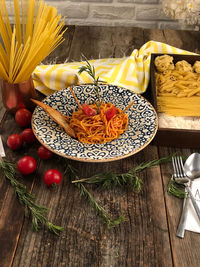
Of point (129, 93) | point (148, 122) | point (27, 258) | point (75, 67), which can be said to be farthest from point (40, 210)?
point (75, 67)

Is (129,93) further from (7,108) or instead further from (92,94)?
(7,108)

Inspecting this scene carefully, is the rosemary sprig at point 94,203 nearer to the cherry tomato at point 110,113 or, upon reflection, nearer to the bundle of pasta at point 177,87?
the cherry tomato at point 110,113

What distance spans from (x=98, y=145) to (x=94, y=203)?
0.18 meters

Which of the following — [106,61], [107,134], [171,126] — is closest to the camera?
[107,134]

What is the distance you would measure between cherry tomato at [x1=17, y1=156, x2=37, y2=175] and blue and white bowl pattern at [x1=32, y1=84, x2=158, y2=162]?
8cm

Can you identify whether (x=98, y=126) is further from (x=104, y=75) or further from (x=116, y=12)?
(x=116, y=12)

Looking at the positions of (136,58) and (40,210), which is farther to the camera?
(136,58)

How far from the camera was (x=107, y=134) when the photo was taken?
1059mm

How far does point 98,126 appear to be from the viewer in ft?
3.59

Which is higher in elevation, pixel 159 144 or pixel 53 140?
pixel 53 140

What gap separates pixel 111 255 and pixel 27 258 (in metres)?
0.21

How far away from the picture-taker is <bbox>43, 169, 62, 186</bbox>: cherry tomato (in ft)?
3.20

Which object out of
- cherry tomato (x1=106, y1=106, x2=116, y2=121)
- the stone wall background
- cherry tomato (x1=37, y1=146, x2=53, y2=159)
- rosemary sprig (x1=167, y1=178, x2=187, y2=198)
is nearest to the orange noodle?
cherry tomato (x1=106, y1=106, x2=116, y2=121)

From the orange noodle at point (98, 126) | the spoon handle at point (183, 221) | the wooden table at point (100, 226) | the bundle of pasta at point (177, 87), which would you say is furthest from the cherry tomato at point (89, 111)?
the spoon handle at point (183, 221)
